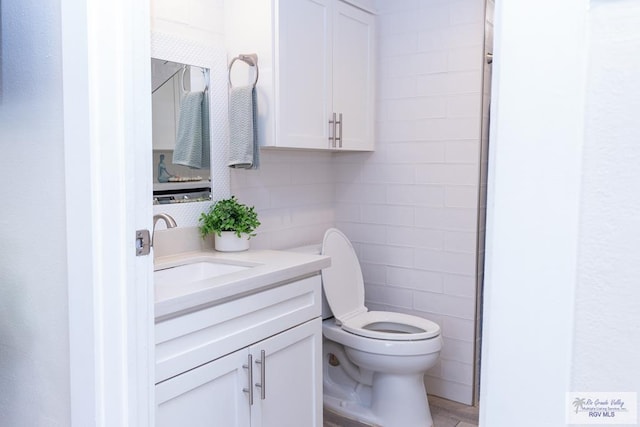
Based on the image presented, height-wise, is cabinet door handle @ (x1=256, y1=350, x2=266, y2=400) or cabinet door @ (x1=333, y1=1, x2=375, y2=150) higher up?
cabinet door @ (x1=333, y1=1, x2=375, y2=150)

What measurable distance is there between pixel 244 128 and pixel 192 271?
2.01 ft

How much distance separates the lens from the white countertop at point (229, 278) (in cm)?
143

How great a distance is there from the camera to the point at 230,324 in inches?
64.4

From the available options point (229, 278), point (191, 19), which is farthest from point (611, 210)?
point (191, 19)

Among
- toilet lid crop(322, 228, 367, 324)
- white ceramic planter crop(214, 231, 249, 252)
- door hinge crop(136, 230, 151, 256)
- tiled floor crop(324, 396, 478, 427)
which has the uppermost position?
door hinge crop(136, 230, 151, 256)

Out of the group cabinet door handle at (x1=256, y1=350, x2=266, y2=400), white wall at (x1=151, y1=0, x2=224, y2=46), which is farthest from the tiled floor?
white wall at (x1=151, y1=0, x2=224, y2=46)

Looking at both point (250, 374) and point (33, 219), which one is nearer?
point (33, 219)

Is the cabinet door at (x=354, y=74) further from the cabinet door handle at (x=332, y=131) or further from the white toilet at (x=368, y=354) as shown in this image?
the white toilet at (x=368, y=354)

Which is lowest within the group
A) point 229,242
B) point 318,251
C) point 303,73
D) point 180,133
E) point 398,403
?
point 398,403

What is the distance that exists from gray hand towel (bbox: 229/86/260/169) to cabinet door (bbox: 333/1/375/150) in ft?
1.78

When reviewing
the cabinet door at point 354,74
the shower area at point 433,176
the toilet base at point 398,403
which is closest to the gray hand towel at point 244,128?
the cabinet door at point 354,74

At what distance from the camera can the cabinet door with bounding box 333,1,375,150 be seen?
101 inches

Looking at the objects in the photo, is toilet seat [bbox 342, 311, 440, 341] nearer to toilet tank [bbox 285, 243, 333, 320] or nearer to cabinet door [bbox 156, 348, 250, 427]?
toilet tank [bbox 285, 243, 333, 320]

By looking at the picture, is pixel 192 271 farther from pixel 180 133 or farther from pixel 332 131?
pixel 332 131
